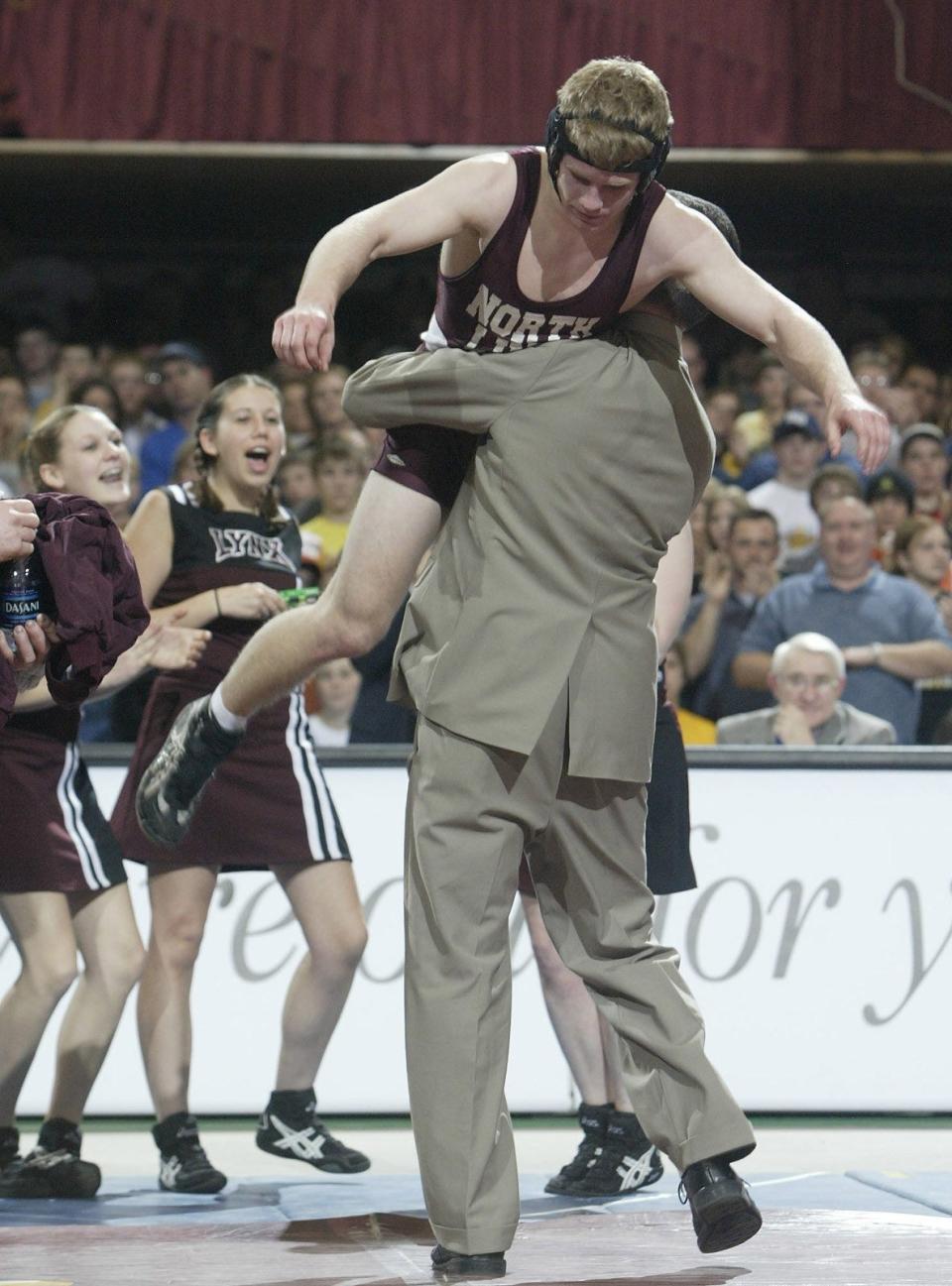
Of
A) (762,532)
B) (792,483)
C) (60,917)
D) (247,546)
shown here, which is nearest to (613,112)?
(247,546)

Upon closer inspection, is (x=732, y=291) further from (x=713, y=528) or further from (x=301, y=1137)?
(x=713, y=528)

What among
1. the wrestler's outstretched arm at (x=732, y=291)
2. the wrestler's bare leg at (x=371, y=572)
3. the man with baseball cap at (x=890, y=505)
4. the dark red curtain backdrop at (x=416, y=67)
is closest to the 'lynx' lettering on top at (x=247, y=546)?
the wrestler's bare leg at (x=371, y=572)

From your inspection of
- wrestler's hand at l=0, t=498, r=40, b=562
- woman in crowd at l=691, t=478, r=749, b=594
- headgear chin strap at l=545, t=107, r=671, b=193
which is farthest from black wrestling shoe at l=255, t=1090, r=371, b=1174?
woman in crowd at l=691, t=478, r=749, b=594

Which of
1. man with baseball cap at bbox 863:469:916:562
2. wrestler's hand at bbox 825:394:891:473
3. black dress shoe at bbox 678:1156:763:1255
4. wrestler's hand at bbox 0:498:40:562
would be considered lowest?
black dress shoe at bbox 678:1156:763:1255

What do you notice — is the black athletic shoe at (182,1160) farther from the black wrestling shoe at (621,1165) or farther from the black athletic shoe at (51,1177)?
the black wrestling shoe at (621,1165)

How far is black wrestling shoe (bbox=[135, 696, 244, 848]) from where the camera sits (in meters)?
3.81

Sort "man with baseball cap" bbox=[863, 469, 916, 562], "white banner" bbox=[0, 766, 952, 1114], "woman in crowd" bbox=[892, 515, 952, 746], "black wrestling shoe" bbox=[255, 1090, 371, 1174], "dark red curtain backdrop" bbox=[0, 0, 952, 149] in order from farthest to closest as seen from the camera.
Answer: "dark red curtain backdrop" bbox=[0, 0, 952, 149] → "man with baseball cap" bbox=[863, 469, 916, 562] → "woman in crowd" bbox=[892, 515, 952, 746] → "white banner" bbox=[0, 766, 952, 1114] → "black wrestling shoe" bbox=[255, 1090, 371, 1174]

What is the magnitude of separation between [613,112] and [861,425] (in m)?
0.62

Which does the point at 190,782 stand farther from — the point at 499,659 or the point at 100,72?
the point at 100,72

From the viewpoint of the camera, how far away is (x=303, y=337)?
283cm

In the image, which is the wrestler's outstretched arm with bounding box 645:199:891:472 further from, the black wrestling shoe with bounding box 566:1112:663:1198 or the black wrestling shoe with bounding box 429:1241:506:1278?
the black wrestling shoe with bounding box 566:1112:663:1198

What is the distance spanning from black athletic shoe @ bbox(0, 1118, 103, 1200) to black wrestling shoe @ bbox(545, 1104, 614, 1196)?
3.47 ft

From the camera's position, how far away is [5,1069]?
14.6ft

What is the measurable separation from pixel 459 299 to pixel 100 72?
23.6ft
